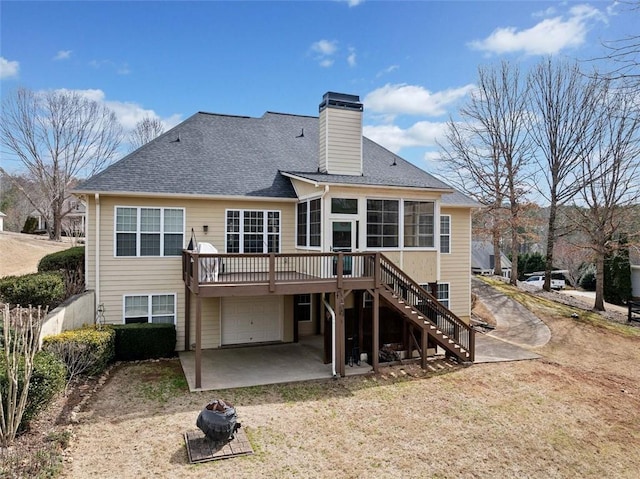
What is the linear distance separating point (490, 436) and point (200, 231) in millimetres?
9652

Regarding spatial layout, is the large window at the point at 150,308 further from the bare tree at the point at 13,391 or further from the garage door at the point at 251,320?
the bare tree at the point at 13,391

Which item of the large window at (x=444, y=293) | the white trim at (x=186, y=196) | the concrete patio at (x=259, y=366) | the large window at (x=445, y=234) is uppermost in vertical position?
the white trim at (x=186, y=196)

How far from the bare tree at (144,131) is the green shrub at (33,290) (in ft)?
87.5

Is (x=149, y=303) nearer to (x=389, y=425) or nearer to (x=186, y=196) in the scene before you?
(x=186, y=196)

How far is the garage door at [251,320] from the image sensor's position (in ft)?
43.8

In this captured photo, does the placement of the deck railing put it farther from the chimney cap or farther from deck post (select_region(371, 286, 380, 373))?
the chimney cap

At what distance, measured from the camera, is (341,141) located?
12.9 metres

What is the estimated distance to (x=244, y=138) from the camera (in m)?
15.7

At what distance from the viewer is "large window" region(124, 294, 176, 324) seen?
40.2 feet

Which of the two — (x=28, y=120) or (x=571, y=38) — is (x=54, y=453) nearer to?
(x=571, y=38)

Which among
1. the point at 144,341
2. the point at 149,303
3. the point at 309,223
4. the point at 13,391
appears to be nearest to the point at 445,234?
the point at 309,223

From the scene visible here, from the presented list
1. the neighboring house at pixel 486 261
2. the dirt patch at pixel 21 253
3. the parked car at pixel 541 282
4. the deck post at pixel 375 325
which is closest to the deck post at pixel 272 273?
the deck post at pixel 375 325

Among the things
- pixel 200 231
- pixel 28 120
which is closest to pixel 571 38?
pixel 200 231

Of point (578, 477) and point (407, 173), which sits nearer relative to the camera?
point (578, 477)
